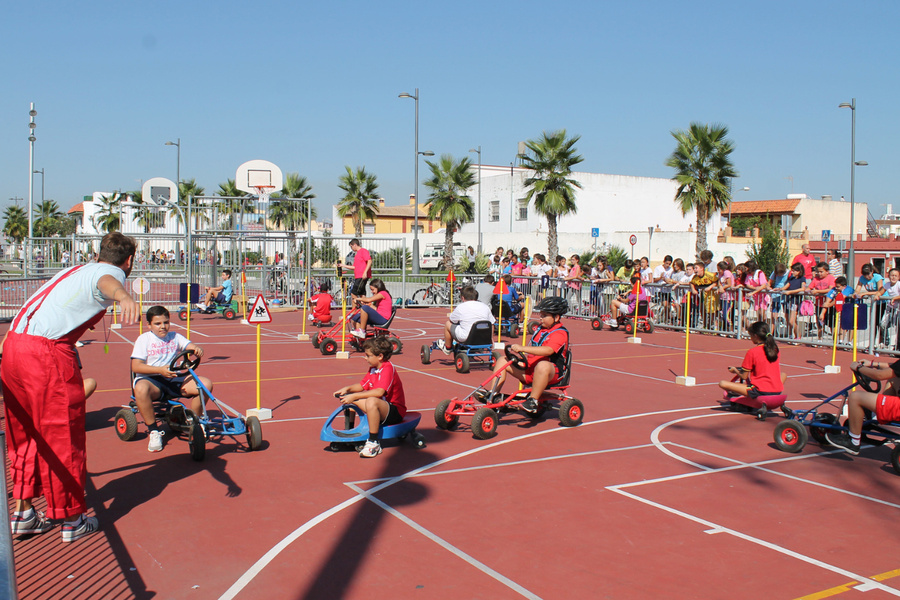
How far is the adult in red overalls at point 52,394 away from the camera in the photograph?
494 cm

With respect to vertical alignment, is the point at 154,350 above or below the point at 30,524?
above

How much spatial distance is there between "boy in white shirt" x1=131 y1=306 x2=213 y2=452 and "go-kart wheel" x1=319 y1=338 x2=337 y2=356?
6.41 metres

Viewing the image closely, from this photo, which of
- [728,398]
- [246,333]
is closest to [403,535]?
[728,398]

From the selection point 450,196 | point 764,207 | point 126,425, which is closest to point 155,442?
point 126,425

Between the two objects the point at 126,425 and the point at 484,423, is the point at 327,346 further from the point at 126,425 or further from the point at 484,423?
the point at 484,423

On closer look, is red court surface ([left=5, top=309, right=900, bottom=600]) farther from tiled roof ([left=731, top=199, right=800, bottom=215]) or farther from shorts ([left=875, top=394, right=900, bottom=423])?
tiled roof ([left=731, top=199, right=800, bottom=215])

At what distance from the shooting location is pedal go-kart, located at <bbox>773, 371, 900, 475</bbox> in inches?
292

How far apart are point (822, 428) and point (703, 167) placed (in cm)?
2807

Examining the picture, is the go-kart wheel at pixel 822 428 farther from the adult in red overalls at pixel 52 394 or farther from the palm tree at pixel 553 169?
the palm tree at pixel 553 169

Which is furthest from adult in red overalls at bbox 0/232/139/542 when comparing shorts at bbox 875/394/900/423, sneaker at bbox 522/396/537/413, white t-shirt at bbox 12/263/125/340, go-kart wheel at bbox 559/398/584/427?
shorts at bbox 875/394/900/423

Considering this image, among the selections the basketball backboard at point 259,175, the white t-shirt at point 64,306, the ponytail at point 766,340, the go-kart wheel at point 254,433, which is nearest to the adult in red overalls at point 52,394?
the white t-shirt at point 64,306

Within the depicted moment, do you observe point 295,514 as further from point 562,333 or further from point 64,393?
point 562,333

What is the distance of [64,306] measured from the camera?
502cm

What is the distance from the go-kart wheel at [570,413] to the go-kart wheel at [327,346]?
669 cm
